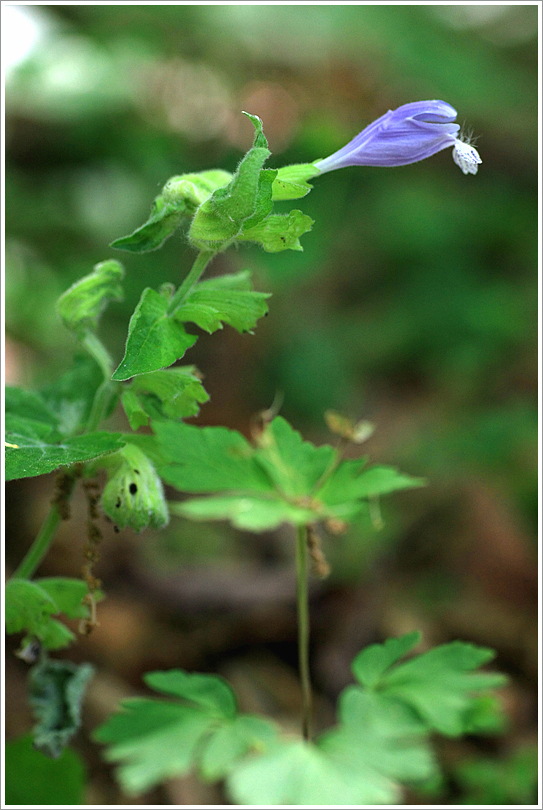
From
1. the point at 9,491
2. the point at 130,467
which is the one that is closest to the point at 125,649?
the point at 9,491

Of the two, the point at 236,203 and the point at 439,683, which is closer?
the point at 236,203

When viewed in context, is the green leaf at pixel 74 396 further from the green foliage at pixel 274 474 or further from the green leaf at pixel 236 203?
the green leaf at pixel 236 203

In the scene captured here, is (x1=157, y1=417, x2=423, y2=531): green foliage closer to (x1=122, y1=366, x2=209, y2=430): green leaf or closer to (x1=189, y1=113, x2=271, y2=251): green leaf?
(x1=122, y1=366, x2=209, y2=430): green leaf

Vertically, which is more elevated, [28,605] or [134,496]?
[134,496]

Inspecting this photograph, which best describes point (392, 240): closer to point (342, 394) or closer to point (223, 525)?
point (342, 394)

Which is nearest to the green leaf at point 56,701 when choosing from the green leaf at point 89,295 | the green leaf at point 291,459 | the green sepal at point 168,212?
the green leaf at point 291,459

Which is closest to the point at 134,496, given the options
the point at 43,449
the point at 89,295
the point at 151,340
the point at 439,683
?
the point at 43,449

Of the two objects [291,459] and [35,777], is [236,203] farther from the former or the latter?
[35,777]
